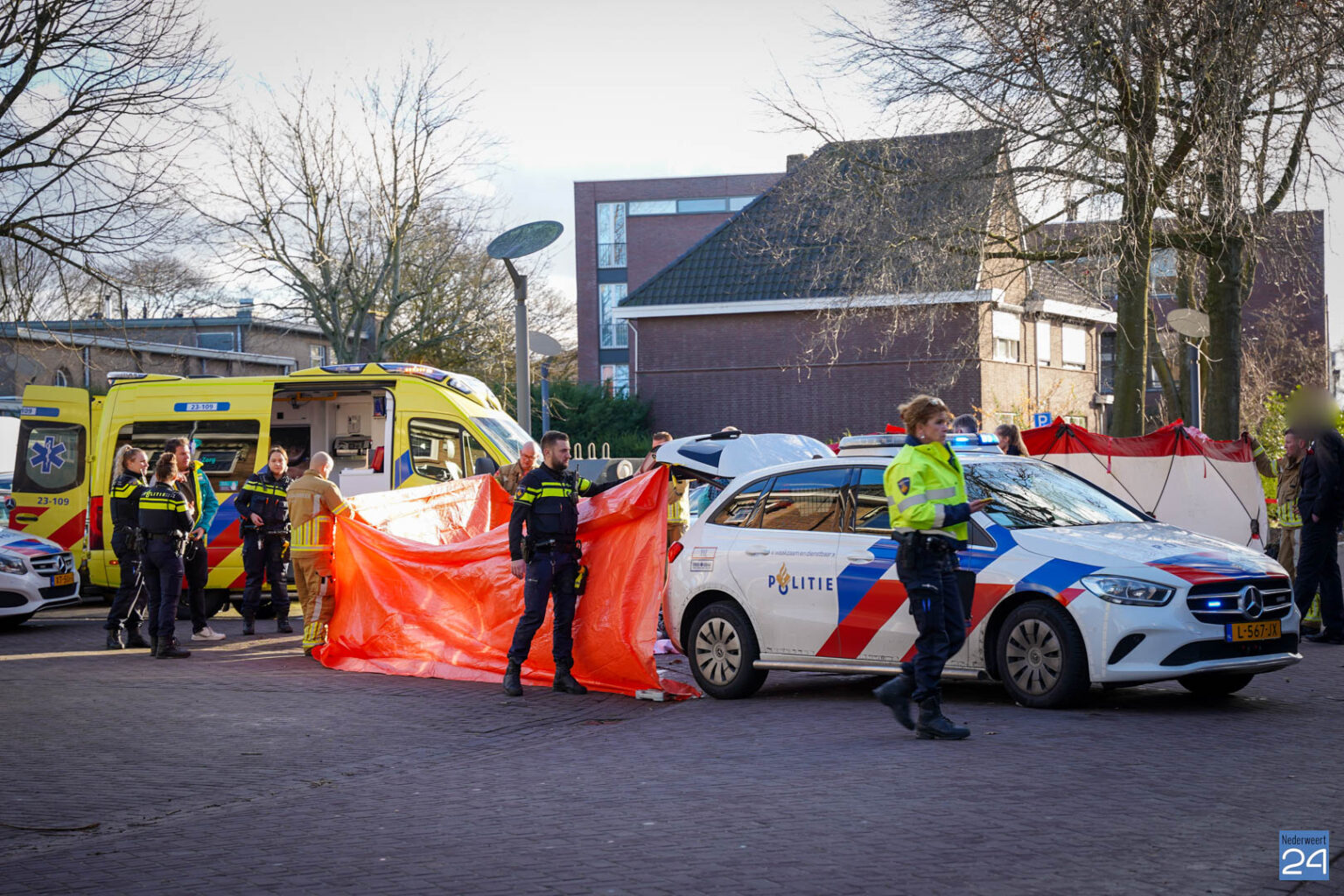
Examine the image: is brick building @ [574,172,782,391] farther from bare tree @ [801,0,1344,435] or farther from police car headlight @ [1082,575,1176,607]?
police car headlight @ [1082,575,1176,607]

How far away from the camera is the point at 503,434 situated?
17781 millimetres

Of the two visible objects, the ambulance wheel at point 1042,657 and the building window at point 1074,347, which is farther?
the building window at point 1074,347

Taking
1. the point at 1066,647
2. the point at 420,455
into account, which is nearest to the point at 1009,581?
the point at 1066,647

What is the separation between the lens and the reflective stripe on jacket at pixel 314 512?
13.5m

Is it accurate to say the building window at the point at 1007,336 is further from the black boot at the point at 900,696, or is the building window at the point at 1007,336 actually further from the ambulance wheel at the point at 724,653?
the black boot at the point at 900,696

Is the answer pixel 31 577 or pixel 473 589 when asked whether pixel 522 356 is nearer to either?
pixel 473 589

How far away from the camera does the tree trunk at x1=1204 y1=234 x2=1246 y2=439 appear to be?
20.7 meters

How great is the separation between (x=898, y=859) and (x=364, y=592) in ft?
28.0

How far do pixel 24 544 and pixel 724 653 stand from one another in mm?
10043

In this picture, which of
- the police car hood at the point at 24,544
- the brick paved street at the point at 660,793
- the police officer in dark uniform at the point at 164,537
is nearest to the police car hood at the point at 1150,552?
the brick paved street at the point at 660,793

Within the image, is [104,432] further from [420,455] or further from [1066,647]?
[1066,647]

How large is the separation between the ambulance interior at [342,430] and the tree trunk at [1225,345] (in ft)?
39.2

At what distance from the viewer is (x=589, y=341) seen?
6556 cm

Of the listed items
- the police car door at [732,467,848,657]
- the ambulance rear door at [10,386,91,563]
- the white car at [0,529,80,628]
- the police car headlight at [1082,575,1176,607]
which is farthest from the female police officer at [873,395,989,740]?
the ambulance rear door at [10,386,91,563]
